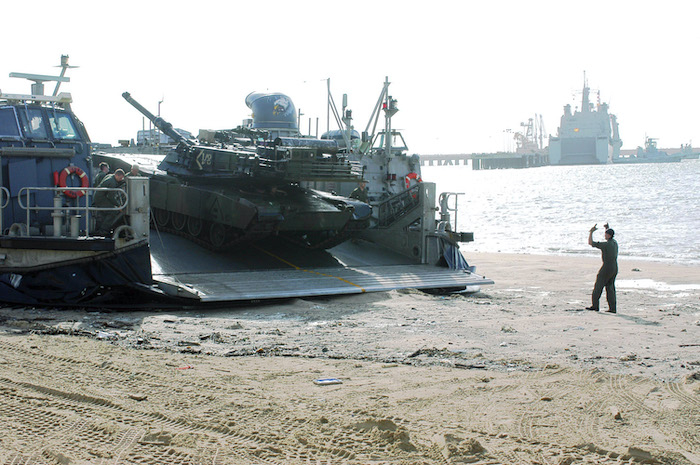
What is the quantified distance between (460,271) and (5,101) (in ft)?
25.4

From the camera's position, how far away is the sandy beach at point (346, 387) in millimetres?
4887

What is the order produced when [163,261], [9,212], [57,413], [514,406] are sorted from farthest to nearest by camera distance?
[163,261] < [9,212] < [514,406] < [57,413]

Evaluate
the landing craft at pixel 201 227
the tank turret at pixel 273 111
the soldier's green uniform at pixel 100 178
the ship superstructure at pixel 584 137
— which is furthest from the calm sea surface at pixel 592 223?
the ship superstructure at pixel 584 137

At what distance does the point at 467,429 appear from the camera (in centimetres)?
528

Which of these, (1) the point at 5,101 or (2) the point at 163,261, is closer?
(1) the point at 5,101

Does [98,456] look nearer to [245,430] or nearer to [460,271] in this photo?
[245,430]

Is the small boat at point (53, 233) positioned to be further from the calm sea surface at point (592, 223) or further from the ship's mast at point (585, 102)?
the ship's mast at point (585, 102)

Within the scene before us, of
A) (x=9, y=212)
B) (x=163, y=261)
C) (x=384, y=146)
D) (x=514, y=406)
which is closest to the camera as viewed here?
(x=514, y=406)

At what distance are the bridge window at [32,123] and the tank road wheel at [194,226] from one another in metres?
3.42

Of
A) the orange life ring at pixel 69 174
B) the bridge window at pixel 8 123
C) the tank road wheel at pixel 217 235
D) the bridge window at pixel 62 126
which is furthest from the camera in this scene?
the tank road wheel at pixel 217 235

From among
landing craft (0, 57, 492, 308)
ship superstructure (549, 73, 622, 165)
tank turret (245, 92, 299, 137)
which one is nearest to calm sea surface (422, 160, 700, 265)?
tank turret (245, 92, 299, 137)

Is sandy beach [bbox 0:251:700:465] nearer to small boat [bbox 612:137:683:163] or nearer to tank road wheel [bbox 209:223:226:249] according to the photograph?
tank road wheel [bbox 209:223:226:249]

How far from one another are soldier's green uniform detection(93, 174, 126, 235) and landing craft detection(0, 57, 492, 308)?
0.19 metres

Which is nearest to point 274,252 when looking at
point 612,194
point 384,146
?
point 384,146
